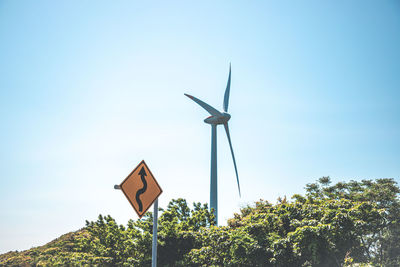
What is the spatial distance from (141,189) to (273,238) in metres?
9.29

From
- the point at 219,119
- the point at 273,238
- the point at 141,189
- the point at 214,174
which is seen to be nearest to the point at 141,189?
the point at 141,189

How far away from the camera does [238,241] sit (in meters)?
12.5

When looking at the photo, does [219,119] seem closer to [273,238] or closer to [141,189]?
[273,238]

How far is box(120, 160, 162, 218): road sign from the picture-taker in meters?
4.37

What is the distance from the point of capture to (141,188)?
179 inches

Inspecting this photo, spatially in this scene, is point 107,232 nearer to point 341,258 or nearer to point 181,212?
point 181,212

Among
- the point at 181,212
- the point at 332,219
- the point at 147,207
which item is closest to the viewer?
the point at 147,207

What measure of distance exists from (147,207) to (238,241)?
29.9ft

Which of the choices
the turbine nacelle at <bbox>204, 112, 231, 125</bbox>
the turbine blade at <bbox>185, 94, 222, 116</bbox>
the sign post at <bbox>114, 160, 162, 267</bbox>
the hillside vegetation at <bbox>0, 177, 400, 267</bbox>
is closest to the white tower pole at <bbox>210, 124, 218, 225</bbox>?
the turbine nacelle at <bbox>204, 112, 231, 125</bbox>

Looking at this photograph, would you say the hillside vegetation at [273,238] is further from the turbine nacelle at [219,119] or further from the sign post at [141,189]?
the turbine nacelle at [219,119]

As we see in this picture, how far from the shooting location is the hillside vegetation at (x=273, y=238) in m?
11.2

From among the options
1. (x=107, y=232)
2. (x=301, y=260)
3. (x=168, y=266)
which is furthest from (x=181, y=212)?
(x=301, y=260)

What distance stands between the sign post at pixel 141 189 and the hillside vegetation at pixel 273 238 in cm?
837

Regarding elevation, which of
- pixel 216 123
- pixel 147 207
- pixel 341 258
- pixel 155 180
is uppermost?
pixel 216 123
